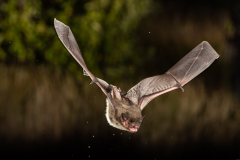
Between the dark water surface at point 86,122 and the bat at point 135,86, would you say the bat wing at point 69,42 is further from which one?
the dark water surface at point 86,122

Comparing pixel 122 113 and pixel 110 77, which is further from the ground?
pixel 110 77

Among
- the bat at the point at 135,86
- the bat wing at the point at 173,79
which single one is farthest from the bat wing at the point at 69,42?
the bat wing at the point at 173,79

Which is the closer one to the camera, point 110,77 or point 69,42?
point 69,42

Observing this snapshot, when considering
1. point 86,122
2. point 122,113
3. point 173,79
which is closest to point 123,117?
point 122,113

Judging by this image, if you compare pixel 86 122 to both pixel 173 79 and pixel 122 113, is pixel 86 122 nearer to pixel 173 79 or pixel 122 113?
pixel 122 113

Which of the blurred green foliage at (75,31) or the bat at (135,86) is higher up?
the blurred green foliage at (75,31)

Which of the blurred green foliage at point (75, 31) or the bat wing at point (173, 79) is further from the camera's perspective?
the bat wing at point (173, 79)
